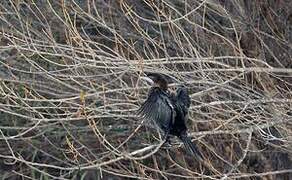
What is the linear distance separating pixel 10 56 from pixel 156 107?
276 cm

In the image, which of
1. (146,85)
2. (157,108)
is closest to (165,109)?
(157,108)

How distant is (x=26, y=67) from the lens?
19.5ft

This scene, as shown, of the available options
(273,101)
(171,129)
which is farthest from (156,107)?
(273,101)

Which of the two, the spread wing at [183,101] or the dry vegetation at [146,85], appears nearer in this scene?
the spread wing at [183,101]

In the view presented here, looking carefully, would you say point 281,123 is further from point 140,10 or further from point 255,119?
point 140,10

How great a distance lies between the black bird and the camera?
3.49 m

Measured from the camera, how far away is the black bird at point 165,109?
11.5 feet

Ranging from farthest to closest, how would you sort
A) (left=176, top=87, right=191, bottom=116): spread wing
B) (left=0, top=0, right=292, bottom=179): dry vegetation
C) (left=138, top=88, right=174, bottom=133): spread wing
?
(left=0, top=0, right=292, bottom=179): dry vegetation → (left=176, top=87, right=191, bottom=116): spread wing → (left=138, top=88, right=174, bottom=133): spread wing

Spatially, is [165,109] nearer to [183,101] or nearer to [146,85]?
Answer: [183,101]

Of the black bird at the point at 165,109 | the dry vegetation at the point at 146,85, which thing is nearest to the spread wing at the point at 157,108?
the black bird at the point at 165,109

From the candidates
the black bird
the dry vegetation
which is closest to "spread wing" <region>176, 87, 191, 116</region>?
the black bird

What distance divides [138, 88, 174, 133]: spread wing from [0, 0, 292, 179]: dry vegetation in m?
Result: 0.86

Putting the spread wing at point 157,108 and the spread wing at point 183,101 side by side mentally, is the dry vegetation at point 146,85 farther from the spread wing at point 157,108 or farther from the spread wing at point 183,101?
the spread wing at point 157,108

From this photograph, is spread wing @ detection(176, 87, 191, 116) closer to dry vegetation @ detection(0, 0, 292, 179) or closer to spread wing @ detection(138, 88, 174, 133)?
spread wing @ detection(138, 88, 174, 133)
